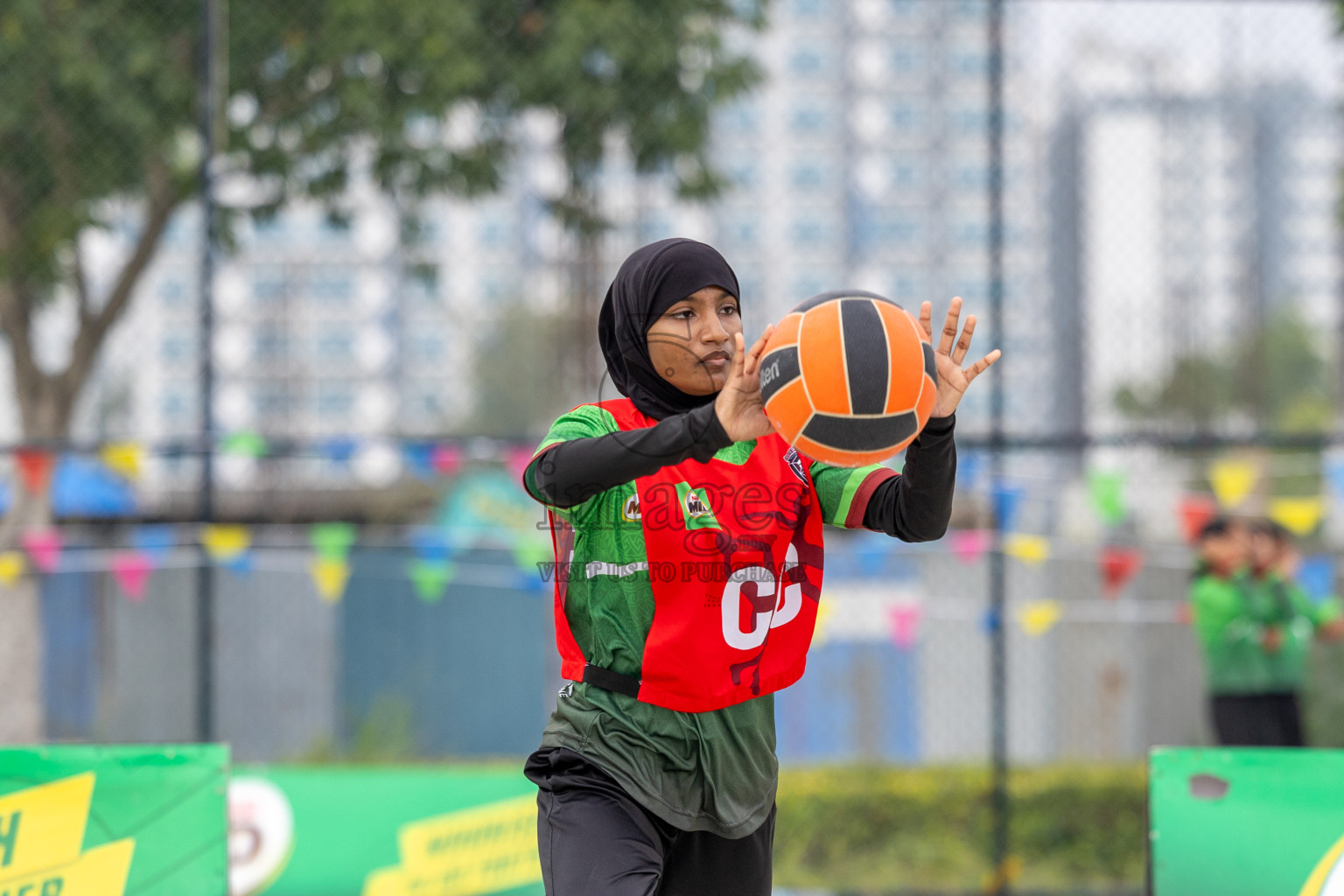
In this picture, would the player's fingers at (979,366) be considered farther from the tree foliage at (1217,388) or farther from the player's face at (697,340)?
the tree foliage at (1217,388)

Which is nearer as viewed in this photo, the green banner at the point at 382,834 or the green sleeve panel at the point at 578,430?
the green sleeve panel at the point at 578,430

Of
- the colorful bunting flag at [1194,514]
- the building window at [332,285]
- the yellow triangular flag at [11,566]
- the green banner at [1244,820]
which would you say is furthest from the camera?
the building window at [332,285]

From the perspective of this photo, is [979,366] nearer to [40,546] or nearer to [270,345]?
[40,546]

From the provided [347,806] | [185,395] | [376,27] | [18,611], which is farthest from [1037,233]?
[185,395]

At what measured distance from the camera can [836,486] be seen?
220 cm

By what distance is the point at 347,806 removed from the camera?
15.5 feet

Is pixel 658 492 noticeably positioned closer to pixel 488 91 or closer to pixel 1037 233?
pixel 488 91

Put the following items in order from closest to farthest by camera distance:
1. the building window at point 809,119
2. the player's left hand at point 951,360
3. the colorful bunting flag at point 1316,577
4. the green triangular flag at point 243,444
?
the player's left hand at point 951,360 < the green triangular flag at point 243,444 < the colorful bunting flag at point 1316,577 < the building window at point 809,119

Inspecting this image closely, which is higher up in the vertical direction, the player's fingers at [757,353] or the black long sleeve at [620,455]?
the player's fingers at [757,353]

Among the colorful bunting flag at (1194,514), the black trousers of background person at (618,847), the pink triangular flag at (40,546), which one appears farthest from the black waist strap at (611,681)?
the colorful bunting flag at (1194,514)

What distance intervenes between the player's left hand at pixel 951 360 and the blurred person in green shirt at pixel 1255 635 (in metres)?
4.44

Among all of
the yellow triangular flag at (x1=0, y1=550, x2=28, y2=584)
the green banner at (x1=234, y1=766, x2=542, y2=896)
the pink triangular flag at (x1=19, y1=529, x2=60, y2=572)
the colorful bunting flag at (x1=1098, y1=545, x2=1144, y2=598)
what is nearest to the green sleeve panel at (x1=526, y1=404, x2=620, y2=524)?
the green banner at (x1=234, y1=766, x2=542, y2=896)

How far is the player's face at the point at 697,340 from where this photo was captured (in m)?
2.05

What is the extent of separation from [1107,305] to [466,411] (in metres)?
5.69
